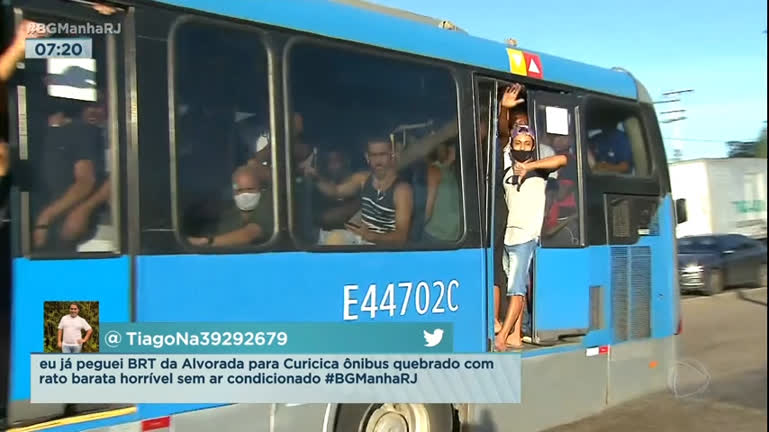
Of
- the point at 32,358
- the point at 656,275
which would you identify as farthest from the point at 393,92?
the point at 656,275

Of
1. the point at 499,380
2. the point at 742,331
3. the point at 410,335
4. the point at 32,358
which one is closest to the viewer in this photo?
the point at 32,358

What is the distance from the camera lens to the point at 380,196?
463 cm

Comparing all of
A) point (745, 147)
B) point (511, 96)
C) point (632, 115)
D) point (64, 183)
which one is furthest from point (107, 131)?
point (745, 147)

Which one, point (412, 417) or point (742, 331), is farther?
point (742, 331)

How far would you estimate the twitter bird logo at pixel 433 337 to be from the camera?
178 inches

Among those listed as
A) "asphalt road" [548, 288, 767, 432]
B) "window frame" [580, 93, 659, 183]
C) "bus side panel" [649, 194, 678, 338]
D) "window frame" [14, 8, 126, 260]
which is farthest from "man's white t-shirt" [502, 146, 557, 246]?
"window frame" [14, 8, 126, 260]

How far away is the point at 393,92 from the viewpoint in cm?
471

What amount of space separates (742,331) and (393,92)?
9422 millimetres

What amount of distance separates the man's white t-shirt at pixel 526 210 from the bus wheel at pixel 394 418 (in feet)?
4.57

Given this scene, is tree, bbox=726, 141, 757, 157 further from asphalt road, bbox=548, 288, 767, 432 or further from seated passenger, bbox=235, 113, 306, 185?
seated passenger, bbox=235, 113, 306, 185

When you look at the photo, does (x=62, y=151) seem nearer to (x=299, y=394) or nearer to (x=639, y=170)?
(x=299, y=394)
